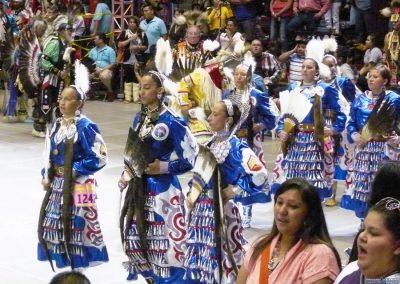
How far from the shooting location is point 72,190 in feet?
20.5

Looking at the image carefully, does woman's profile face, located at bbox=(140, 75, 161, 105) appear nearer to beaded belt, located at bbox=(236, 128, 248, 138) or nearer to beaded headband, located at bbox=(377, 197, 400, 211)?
beaded belt, located at bbox=(236, 128, 248, 138)

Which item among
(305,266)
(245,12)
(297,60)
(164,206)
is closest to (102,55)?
(245,12)

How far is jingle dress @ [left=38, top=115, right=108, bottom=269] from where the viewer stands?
6.23 m

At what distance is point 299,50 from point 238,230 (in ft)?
24.1

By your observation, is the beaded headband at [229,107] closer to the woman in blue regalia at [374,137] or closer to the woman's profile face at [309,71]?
the woman in blue regalia at [374,137]

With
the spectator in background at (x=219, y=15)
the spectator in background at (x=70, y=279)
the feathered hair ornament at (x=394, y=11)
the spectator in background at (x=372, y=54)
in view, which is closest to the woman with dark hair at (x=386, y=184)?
the spectator in background at (x=70, y=279)

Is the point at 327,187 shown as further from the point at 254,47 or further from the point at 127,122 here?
the point at 127,122

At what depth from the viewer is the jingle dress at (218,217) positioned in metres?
5.78

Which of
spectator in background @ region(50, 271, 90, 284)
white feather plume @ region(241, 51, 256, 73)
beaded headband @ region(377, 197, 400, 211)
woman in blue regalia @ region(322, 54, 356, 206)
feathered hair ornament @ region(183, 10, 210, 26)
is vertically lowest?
woman in blue regalia @ region(322, 54, 356, 206)

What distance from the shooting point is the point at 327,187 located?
327 inches

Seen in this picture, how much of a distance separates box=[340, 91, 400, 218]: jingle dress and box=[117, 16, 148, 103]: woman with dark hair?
877 centimetres

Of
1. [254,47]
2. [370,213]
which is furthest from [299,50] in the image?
[370,213]

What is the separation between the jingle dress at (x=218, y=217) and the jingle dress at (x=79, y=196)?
0.75 m

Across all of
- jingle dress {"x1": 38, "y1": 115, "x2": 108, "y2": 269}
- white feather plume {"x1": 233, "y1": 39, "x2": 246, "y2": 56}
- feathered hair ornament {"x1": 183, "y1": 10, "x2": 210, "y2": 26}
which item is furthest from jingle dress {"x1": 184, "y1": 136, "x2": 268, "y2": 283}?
feathered hair ornament {"x1": 183, "y1": 10, "x2": 210, "y2": 26}
